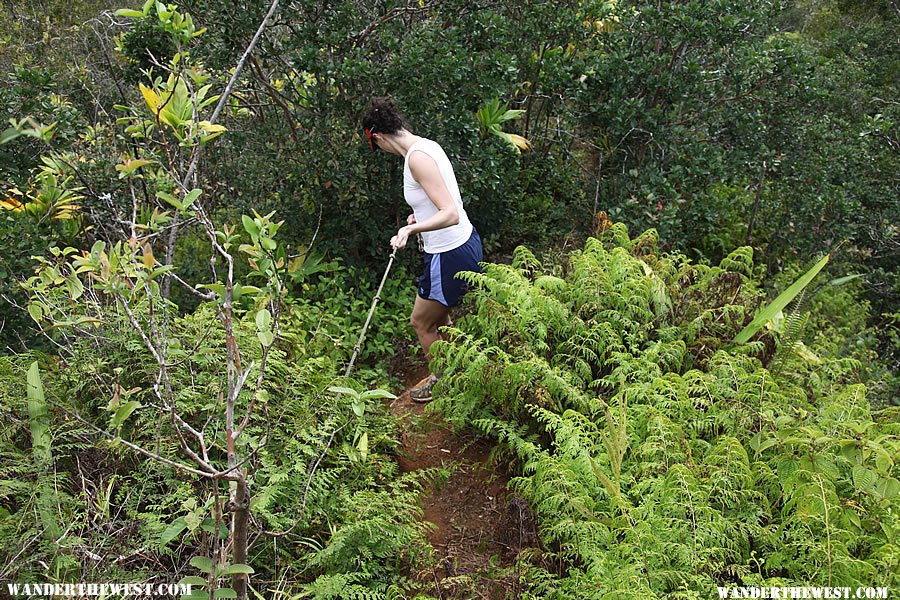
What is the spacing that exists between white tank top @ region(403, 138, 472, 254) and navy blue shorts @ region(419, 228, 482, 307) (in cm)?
5

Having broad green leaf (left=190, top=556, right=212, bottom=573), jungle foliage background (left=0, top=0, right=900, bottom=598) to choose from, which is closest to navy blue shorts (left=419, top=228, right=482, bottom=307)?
jungle foliage background (left=0, top=0, right=900, bottom=598)

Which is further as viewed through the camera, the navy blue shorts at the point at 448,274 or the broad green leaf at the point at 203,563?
the navy blue shorts at the point at 448,274

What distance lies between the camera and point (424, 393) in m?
4.52

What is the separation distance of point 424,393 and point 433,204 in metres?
1.34

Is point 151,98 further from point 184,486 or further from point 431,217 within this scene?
point 431,217

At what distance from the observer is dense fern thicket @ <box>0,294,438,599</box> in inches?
102

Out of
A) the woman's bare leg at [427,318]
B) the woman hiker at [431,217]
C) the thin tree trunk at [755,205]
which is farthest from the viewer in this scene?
the thin tree trunk at [755,205]

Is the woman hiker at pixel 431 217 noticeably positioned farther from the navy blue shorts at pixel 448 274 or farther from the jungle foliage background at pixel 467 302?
the jungle foliage background at pixel 467 302

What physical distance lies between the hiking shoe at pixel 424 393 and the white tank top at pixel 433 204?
946 mm

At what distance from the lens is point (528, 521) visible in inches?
127

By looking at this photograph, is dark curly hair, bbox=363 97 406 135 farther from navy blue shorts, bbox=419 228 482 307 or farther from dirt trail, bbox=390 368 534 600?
dirt trail, bbox=390 368 534 600

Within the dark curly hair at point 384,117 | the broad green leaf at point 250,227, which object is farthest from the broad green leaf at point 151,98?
the dark curly hair at point 384,117

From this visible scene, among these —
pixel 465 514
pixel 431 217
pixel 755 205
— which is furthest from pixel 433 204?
pixel 755 205

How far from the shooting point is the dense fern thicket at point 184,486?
8.46ft
